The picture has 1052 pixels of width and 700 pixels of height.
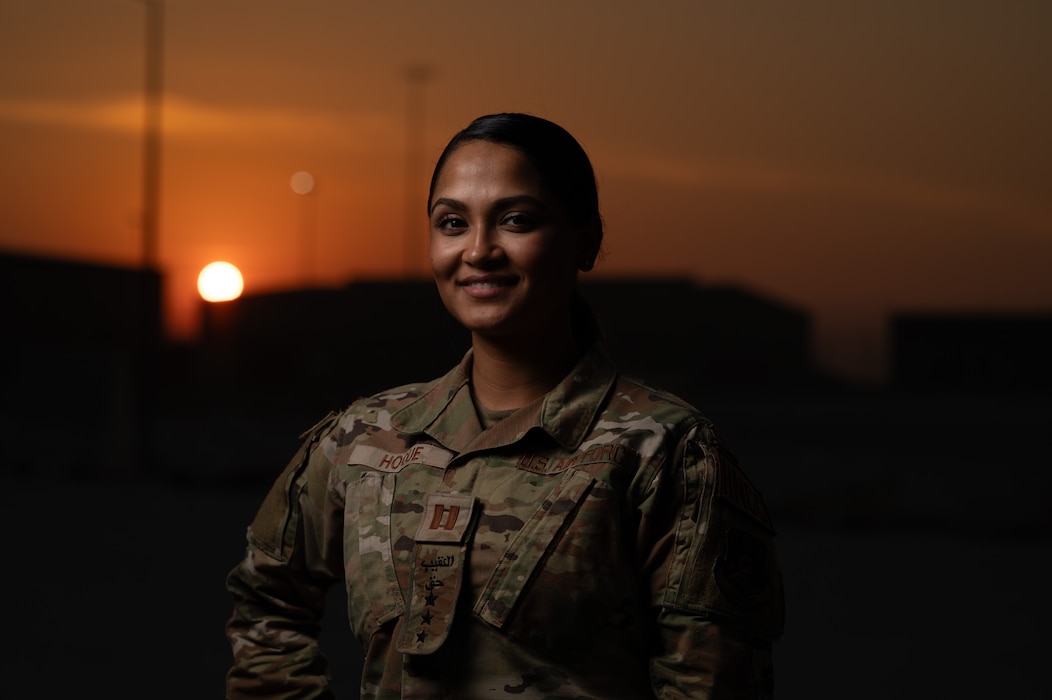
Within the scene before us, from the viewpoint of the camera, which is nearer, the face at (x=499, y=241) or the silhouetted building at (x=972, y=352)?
the face at (x=499, y=241)

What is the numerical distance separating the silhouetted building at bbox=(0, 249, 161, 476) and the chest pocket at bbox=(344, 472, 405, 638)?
12053 mm

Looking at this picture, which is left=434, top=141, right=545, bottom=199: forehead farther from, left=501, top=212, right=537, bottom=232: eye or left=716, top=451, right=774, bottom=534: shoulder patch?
left=716, top=451, right=774, bottom=534: shoulder patch

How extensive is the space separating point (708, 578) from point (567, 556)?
22 cm

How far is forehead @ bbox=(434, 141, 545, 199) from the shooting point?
206cm

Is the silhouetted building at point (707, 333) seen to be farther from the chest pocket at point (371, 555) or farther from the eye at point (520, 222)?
the eye at point (520, 222)

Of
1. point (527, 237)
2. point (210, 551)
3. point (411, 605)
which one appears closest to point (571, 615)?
point (411, 605)

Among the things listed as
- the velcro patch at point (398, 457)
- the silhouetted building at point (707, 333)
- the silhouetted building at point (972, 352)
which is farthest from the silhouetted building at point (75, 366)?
the silhouetted building at point (972, 352)

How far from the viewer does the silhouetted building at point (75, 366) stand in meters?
14.3

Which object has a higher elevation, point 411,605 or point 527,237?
point 527,237

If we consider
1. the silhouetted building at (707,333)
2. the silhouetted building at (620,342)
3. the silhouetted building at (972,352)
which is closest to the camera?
the silhouetted building at (707,333)

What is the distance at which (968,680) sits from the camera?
252 inches

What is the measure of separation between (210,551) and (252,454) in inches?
296

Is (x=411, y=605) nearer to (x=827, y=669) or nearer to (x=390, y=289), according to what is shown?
(x=827, y=669)

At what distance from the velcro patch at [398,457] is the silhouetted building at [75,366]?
39.3 ft
